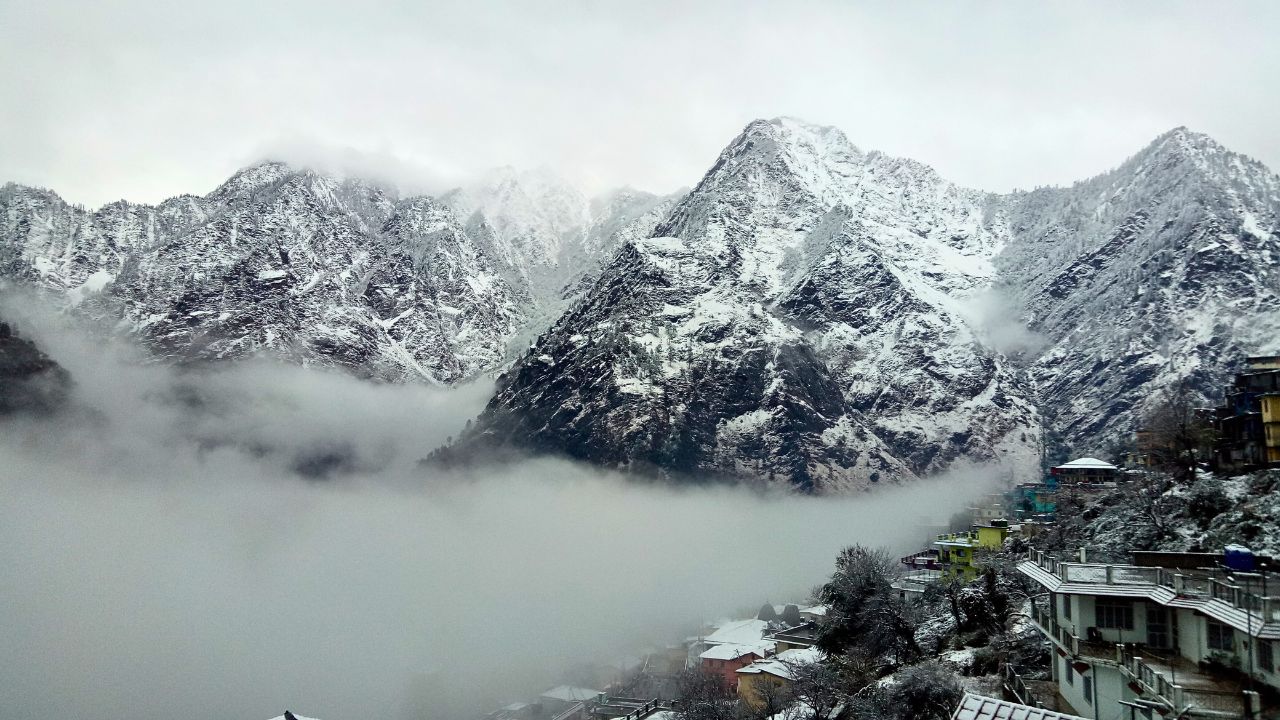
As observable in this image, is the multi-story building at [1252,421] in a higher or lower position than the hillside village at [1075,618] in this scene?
higher

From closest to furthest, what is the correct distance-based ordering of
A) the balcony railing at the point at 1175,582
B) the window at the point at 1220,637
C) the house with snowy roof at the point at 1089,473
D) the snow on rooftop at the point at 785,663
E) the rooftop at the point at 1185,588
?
the rooftop at the point at 1185,588, the balcony railing at the point at 1175,582, the window at the point at 1220,637, the snow on rooftop at the point at 785,663, the house with snowy roof at the point at 1089,473

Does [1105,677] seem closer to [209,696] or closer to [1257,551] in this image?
[1257,551]

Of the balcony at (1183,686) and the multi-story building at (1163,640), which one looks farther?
the multi-story building at (1163,640)

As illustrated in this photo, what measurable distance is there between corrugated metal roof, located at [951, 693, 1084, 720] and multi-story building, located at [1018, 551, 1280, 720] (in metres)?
2.58

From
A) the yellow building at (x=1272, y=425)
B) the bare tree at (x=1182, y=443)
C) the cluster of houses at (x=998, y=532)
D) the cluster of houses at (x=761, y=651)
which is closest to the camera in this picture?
the yellow building at (x=1272, y=425)

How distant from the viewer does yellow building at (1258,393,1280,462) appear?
60.2 m

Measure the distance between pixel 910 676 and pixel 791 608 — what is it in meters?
83.2

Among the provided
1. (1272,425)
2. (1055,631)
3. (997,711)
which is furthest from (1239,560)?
(1272,425)

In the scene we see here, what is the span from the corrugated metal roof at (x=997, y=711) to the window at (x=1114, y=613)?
4.74 metres

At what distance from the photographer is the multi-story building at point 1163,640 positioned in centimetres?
2462

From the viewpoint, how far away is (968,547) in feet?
305

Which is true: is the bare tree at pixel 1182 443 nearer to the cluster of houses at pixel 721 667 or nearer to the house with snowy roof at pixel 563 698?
the cluster of houses at pixel 721 667

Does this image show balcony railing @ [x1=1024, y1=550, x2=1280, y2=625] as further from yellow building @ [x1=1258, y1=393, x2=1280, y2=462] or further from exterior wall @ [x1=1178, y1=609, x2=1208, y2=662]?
yellow building @ [x1=1258, y1=393, x2=1280, y2=462]

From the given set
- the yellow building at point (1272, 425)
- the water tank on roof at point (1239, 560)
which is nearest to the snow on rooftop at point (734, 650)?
A: the yellow building at point (1272, 425)
